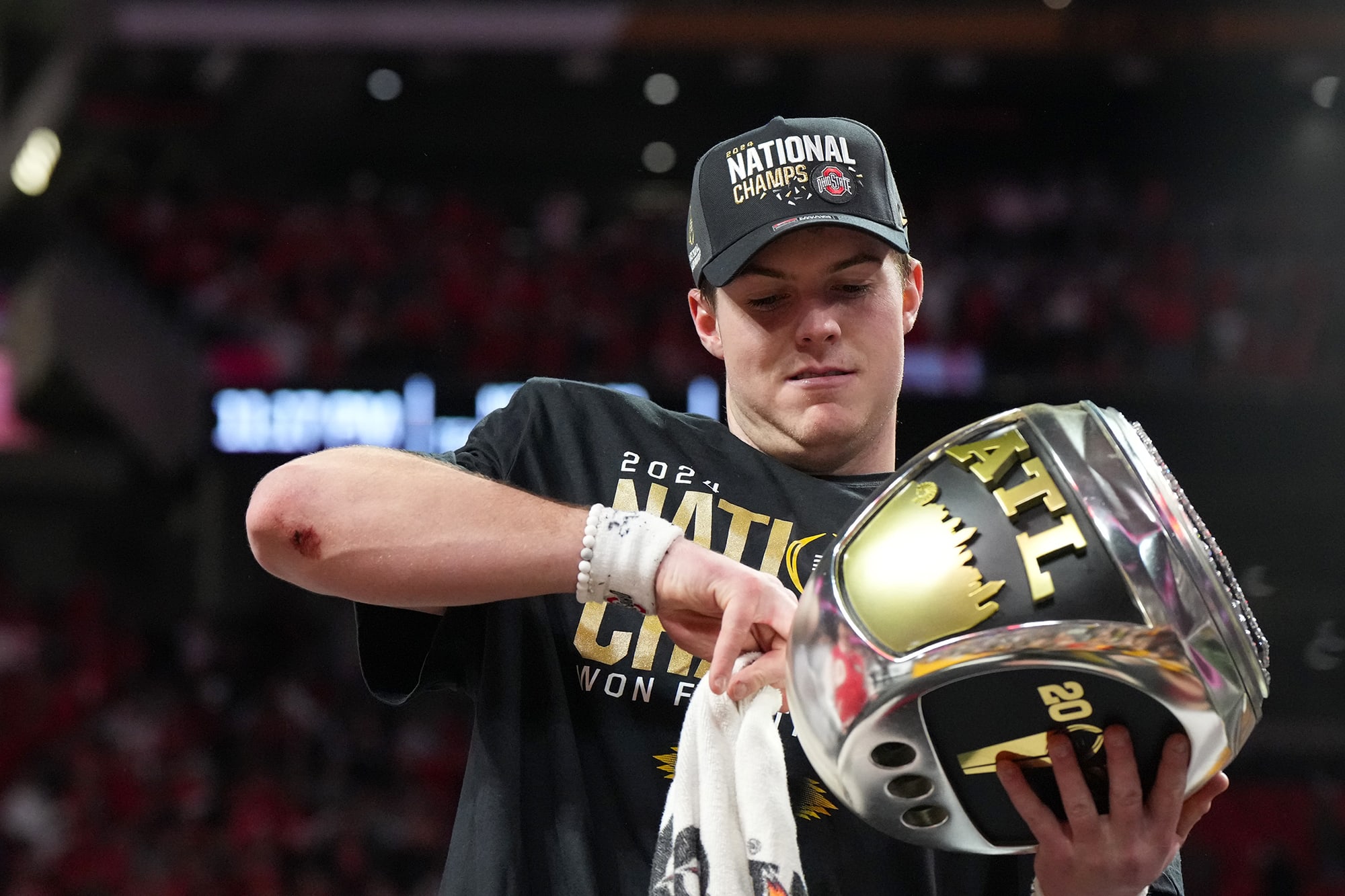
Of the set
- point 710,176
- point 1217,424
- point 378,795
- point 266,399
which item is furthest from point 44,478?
point 710,176

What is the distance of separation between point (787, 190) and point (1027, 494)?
60 cm

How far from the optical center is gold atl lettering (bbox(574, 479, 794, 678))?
56.4 inches

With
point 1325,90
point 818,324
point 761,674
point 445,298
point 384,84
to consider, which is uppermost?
point 384,84

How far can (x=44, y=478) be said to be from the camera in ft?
39.0

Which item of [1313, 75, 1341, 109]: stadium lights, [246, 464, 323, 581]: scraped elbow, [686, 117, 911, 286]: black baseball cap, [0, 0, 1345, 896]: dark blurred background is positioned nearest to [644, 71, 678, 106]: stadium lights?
[0, 0, 1345, 896]: dark blurred background

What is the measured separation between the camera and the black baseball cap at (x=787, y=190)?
147cm

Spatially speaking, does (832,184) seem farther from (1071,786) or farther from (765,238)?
(1071,786)

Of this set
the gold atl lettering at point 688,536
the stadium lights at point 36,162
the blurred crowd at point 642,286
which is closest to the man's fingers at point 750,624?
the gold atl lettering at point 688,536

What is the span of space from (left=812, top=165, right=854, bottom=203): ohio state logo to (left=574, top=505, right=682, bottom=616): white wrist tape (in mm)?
473

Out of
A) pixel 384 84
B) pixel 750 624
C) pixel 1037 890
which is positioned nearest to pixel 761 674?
pixel 750 624

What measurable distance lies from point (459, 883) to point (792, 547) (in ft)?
1.57

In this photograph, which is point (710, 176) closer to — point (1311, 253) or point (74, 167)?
point (1311, 253)

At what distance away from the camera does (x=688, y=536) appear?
A: 1.47 meters

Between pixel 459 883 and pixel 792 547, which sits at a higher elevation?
pixel 792 547
